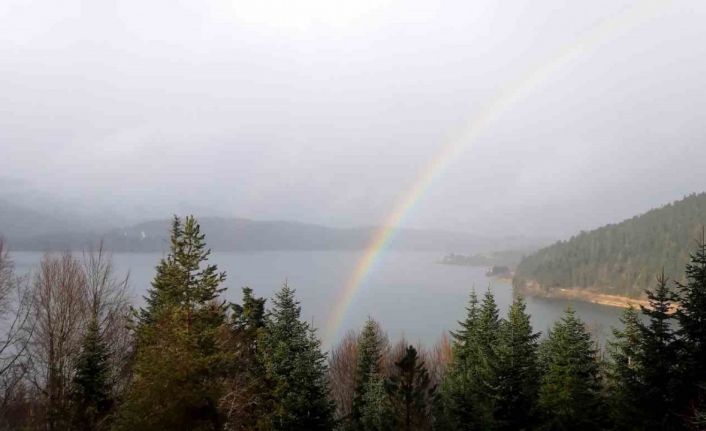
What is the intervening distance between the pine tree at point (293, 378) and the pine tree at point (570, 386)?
8169 millimetres

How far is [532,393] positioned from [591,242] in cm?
16046

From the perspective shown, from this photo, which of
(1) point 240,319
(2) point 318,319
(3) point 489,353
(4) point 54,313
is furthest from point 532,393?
(2) point 318,319

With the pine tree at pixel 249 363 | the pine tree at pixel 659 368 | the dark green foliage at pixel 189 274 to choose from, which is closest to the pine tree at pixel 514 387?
the pine tree at pixel 659 368

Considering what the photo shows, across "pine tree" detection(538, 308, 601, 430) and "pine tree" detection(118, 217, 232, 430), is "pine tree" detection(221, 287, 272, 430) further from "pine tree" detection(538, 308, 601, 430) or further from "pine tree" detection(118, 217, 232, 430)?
"pine tree" detection(538, 308, 601, 430)

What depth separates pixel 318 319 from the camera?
3295 inches

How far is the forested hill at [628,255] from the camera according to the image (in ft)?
402

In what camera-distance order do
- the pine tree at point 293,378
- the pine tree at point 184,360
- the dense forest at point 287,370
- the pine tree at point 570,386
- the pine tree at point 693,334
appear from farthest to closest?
1. the pine tree at point 293,378
2. the pine tree at point 570,386
3. the pine tree at point 693,334
4. the dense forest at point 287,370
5. the pine tree at point 184,360

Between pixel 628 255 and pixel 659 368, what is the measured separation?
146 metres

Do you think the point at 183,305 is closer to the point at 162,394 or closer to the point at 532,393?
the point at 162,394

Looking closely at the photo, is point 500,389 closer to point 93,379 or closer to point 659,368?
point 659,368

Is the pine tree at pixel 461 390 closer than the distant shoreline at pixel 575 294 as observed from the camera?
Yes

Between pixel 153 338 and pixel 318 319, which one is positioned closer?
pixel 153 338

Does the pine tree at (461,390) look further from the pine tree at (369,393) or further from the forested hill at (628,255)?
the forested hill at (628,255)

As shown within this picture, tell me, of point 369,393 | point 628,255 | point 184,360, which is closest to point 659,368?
point 369,393
